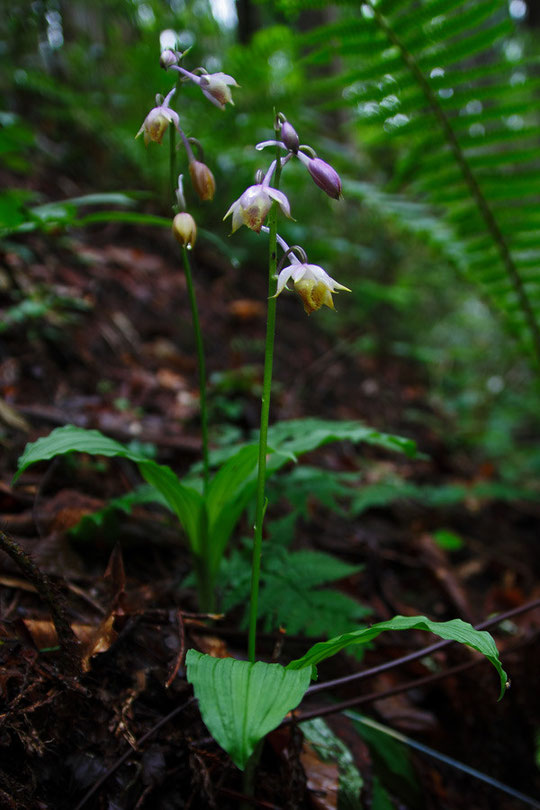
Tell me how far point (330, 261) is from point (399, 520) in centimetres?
278

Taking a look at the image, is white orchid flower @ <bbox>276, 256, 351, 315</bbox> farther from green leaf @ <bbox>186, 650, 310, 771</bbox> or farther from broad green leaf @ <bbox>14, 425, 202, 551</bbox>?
green leaf @ <bbox>186, 650, 310, 771</bbox>

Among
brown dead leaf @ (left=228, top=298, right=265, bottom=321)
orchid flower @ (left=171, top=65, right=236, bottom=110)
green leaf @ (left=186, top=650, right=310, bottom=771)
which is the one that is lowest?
green leaf @ (left=186, top=650, right=310, bottom=771)

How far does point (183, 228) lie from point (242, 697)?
2.85 ft

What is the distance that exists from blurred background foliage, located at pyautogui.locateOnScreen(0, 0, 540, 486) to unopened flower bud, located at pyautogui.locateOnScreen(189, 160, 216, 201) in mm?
1469

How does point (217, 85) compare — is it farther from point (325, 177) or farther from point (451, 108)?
point (451, 108)

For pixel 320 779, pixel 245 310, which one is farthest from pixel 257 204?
pixel 245 310

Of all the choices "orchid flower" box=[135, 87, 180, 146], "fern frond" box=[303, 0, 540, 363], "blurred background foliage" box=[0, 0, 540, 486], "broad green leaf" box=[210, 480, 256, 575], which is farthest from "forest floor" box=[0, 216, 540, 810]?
"fern frond" box=[303, 0, 540, 363]

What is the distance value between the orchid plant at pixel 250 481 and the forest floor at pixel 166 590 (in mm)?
201

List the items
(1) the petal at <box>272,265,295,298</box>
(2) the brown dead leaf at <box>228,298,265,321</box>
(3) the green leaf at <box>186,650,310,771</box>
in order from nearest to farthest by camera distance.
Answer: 1. (3) the green leaf at <box>186,650,310,771</box>
2. (1) the petal at <box>272,265,295,298</box>
3. (2) the brown dead leaf at <box>228,298,265,321</box>

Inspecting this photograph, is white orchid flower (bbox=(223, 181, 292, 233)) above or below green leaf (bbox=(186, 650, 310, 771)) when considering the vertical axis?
above

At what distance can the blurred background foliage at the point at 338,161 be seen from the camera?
Result: 7.88 ft

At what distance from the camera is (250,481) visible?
135cm

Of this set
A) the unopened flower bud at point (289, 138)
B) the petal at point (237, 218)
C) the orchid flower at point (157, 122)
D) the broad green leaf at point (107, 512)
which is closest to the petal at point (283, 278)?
the petal at point (237, 218)

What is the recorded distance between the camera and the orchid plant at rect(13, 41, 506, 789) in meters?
0.81
